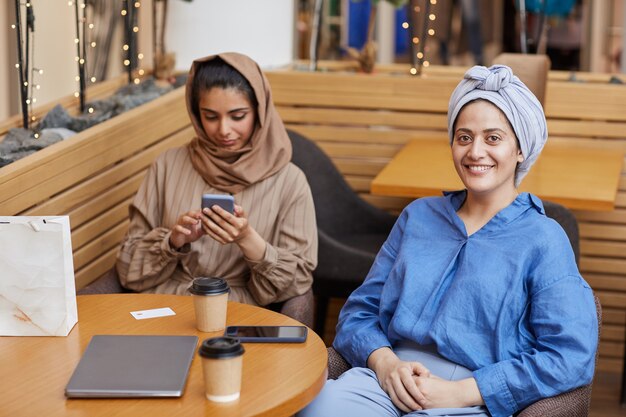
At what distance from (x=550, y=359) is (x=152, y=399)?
34.4 inches

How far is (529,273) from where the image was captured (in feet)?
7.62

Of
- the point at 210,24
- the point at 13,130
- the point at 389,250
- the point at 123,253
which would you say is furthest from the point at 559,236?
the point at 210,24

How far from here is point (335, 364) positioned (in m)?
2.53

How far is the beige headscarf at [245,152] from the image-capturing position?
10.1ft

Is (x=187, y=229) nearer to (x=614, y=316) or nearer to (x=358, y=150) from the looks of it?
(x=358, y=150)

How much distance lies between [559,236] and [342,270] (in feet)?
4.76

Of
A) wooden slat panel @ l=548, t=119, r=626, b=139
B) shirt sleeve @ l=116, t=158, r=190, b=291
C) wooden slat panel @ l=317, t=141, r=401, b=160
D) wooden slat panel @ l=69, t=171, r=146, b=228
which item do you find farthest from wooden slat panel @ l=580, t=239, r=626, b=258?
shirt sleeve @ l=116, t=158, r=190, b=291

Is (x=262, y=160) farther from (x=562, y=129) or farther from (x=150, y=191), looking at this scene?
(x=562, y=129)

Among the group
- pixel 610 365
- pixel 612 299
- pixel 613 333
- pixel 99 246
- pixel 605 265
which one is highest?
pixel 99 246

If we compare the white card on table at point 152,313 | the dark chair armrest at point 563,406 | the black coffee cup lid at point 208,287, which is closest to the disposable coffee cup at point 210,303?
the black coffee cup lid at point 208,287

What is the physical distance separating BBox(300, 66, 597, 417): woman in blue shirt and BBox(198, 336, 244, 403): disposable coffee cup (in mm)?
446

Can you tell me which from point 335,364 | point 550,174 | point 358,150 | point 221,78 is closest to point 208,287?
point 335,364

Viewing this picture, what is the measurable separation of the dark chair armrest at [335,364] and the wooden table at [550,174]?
115cm

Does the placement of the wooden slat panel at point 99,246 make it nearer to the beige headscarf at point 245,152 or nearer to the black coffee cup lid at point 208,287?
the beige headscarf at point 245,152
